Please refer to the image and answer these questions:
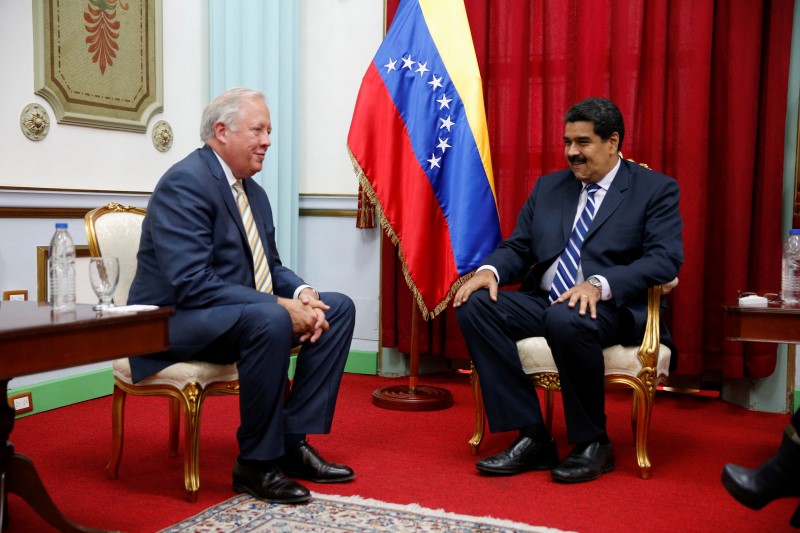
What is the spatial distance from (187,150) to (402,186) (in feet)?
4.23

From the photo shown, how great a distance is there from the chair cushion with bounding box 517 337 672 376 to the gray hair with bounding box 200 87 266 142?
4.16 ft

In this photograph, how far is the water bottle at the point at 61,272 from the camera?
6.77 ft

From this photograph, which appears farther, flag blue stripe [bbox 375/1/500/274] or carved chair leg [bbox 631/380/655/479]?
flag blue stripe [bbox 375/1/500/274]

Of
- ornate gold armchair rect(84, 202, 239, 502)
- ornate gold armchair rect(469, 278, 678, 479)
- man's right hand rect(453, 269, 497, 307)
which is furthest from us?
man's right hand rect(453, 269, 497, 307)

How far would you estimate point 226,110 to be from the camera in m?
2.70

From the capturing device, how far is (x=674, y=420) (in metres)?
3.64

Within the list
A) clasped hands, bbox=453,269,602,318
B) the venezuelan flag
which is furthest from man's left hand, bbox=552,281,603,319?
the venezuelan flag

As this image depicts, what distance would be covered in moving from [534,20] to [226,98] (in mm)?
2052

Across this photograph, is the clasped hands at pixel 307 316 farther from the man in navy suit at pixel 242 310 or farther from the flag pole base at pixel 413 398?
the flag pole base at pixel 413 398

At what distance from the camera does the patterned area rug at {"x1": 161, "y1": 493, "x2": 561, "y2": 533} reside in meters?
2.22

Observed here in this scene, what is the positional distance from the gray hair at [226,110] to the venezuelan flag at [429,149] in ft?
3.82

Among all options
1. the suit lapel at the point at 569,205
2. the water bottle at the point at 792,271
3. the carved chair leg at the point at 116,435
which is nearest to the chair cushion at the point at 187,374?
the carved chair leg at the point at 116,435

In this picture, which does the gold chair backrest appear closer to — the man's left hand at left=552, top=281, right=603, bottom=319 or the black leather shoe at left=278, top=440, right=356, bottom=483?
the black leather shoe at left=278, top=440, right=356, bottom=483

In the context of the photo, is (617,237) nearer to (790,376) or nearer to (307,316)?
(307,316)
